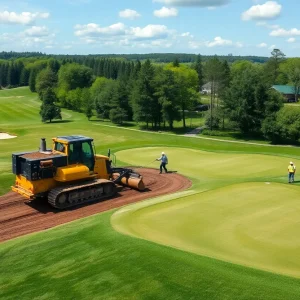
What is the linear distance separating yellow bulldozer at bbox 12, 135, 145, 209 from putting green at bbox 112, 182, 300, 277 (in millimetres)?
3042

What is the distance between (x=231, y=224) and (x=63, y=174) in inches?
350

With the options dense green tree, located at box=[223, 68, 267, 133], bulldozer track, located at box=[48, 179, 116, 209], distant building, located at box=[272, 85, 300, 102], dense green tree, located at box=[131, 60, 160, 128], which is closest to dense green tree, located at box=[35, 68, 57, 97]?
dense green tree, located at box=[131, 60, 160, 128]

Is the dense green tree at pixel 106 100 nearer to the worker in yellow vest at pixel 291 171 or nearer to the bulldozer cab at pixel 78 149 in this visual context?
the bulldozer cab at pixel 78 149

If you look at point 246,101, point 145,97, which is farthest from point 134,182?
point 145,97

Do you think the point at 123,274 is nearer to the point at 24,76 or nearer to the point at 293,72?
the point at 293,72

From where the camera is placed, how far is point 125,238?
14.2 meters

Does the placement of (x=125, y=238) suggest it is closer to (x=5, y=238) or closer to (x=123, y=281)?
(x=123, y=281)

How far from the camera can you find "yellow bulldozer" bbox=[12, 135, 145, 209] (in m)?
19.5

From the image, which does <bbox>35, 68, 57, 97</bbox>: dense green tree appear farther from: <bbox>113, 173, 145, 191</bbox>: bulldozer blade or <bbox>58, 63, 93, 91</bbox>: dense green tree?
<bbox>113, 173, 145, 191</bbox>: bulldozer blade

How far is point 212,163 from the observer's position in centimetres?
3066

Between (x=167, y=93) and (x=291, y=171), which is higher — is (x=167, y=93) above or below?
above

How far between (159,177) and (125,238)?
39.6 feet

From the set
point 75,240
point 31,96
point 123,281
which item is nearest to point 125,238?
point 75,240

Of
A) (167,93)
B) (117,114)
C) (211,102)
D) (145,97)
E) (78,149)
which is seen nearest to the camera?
(78,149)
